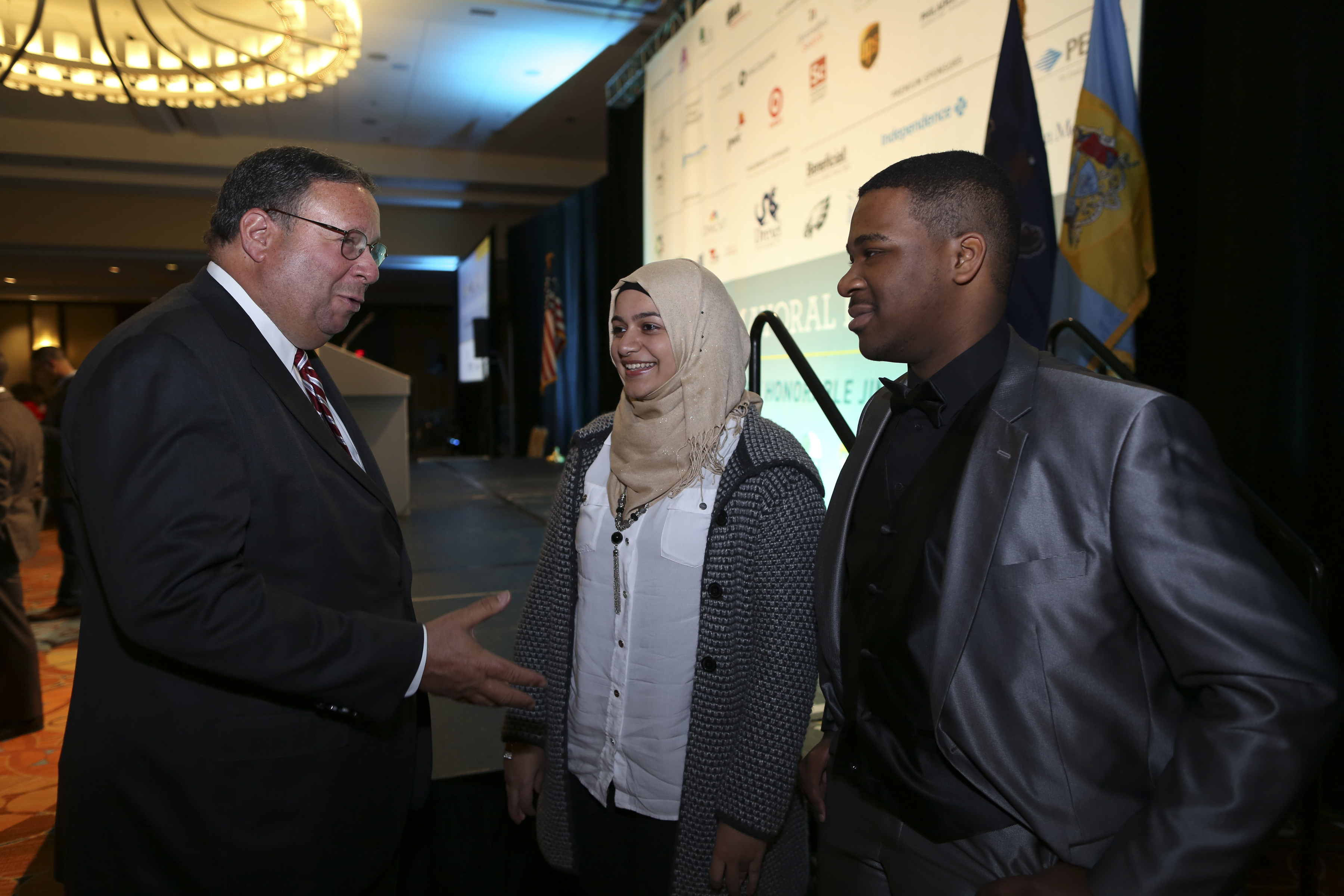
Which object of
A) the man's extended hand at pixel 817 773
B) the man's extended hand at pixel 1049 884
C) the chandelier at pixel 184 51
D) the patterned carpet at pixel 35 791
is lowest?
the patterned carpet at pixel 35 791

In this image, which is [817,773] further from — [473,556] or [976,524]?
[473,556]

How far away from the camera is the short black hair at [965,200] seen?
1.21 metres

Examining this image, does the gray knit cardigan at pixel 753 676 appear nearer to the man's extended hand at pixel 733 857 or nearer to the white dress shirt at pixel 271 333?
the man's extended hand at pixel 733 857

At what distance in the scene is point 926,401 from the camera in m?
1.24

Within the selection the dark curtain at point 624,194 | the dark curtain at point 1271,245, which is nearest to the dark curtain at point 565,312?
the dark curtain at point 624,194

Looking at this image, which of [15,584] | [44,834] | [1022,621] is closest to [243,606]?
[1022,621]

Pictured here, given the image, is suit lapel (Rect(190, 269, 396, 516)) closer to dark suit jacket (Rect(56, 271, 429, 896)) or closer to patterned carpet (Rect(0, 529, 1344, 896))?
dark suit jacket (Rect(56, 271, 429, 896))

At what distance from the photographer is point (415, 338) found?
21109 millimetres

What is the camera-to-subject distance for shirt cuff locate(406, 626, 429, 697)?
127cm

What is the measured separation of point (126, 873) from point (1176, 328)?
346cm

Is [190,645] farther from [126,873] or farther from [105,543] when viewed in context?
[126,873]

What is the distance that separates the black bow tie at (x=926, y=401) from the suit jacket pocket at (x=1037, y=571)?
0.29 meters

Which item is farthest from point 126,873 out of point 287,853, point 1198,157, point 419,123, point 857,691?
point 419,123

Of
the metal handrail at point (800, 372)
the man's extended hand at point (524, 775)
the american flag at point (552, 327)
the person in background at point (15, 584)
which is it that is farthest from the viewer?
the american flag at point (552, 327)
